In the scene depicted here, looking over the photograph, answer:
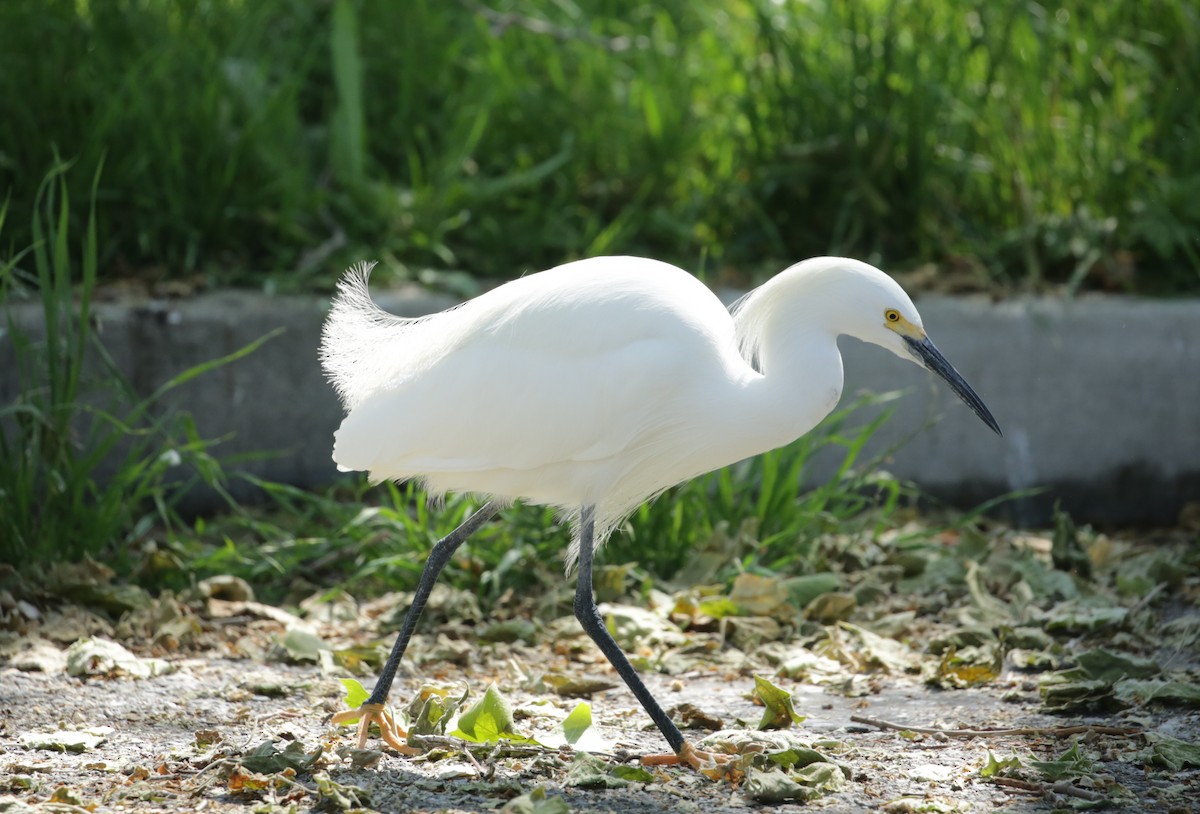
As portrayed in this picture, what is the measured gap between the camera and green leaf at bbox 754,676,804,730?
321 cm

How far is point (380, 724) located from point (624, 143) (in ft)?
11.9

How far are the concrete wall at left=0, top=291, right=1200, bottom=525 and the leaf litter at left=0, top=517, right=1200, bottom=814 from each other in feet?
1.42

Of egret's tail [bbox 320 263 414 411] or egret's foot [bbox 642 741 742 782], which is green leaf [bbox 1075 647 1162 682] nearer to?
egret's foot [bbox 642 741 742 782]

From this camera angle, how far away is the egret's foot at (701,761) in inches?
116

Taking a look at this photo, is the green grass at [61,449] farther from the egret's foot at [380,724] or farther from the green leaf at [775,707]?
the green leaf at [775,707]

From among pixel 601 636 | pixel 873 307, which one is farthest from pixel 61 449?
pixel 873 307

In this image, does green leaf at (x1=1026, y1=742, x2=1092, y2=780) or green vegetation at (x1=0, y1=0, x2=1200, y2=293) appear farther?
green vegetation at (x1=0, y1=0, x2=1200, y2=293)

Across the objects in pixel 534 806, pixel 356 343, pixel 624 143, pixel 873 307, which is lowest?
pixel 534 806

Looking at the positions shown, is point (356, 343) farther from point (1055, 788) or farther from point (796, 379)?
point (1055, 788)

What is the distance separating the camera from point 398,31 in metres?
6.44

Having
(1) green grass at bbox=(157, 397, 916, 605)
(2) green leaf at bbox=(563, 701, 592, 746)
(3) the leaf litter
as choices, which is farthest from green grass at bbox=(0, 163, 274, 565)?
(2) green leaf at bbox=(563, 701, 592, 746)

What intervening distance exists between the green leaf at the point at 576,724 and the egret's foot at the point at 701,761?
159 mm

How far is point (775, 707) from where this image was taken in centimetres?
325

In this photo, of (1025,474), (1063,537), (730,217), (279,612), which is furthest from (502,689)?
(730,217)
